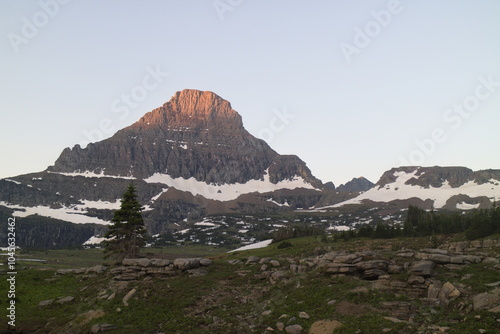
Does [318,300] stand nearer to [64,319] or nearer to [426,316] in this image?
[426,316]

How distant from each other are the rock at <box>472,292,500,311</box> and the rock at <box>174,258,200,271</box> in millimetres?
24746

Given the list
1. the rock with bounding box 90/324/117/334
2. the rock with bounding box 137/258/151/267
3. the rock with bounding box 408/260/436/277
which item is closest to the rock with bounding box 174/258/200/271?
the rock with bounding box 137/258/151/267

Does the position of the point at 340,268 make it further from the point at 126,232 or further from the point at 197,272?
the point at 126,232

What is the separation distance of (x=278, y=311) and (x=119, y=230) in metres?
31.6

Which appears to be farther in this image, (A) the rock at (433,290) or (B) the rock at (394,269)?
(B) the rock at (394,269)

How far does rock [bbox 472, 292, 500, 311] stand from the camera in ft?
66.0

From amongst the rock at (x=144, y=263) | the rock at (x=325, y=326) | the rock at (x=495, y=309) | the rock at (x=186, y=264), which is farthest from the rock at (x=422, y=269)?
the rock at (x=144, y=263)

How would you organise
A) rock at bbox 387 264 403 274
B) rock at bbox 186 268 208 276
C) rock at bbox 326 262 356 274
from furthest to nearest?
rock at bbox 186 268 208 276, rock at bbox 326 262 356 274, rock at bbox 387 264 403 274

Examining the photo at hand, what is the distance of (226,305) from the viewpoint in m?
27.6

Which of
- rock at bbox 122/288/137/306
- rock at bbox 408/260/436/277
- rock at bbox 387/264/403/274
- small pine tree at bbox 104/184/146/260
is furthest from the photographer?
small pine tree at bbox 104/184/146/260

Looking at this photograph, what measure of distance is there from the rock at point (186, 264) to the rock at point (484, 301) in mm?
24746

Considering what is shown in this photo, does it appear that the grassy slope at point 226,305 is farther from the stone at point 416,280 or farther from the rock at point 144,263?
the rock at point 144,263

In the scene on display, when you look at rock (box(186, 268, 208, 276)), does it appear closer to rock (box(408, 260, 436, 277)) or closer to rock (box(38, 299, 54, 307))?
rock (box(38, 299, 54, 307))

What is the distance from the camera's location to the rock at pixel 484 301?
2012 centimetres
